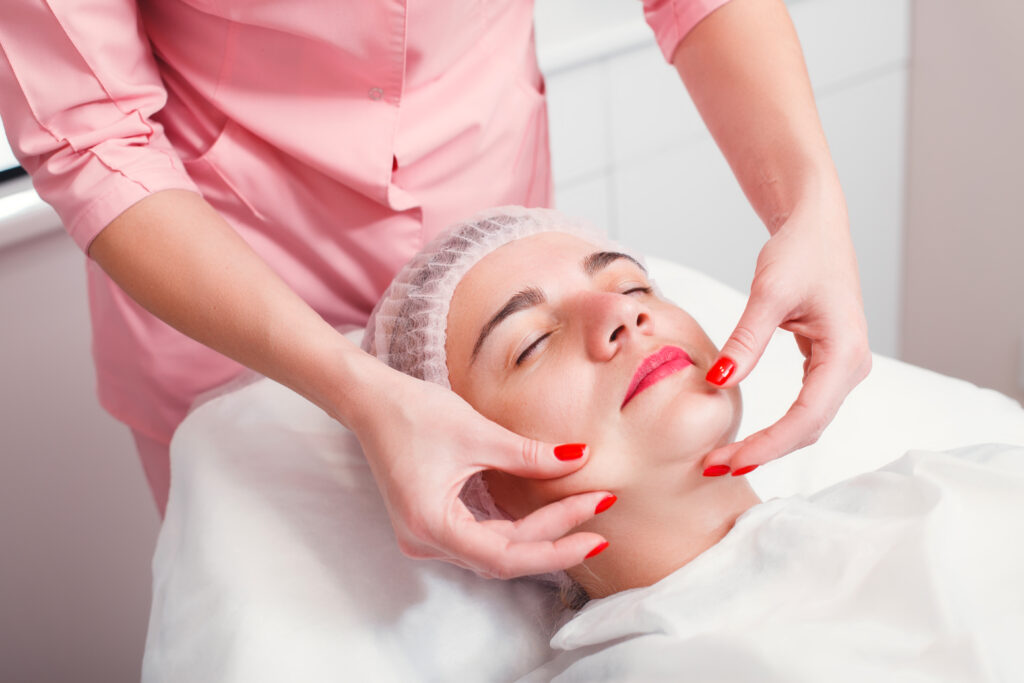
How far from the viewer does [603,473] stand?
1153 mm

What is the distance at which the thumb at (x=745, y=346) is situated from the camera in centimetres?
109

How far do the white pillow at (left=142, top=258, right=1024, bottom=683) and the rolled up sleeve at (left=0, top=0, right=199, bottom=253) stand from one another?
1.29 ft

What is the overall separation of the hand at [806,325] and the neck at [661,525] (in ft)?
0.22

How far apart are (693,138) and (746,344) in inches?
63.8

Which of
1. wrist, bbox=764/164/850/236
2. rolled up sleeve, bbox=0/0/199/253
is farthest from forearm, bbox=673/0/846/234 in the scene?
rolled up sleeve, bbox=0/0/199/253

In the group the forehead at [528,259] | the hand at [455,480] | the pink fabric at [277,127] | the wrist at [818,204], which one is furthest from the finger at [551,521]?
the pink fabric at [277,127]

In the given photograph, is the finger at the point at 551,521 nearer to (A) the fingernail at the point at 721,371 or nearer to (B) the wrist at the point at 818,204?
(A) the fingernail at the point at 721,371

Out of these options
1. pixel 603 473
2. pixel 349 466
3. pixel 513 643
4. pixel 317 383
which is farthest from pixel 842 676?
pixel 349 466

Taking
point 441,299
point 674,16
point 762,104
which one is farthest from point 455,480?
point 674,16

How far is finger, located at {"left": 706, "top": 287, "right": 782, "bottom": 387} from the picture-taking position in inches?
43.1

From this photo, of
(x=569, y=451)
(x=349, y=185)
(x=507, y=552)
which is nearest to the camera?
(x=507, y=552)

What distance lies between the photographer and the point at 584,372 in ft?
3.86

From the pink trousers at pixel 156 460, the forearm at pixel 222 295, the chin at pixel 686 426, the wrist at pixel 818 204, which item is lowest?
the pink trousers at pixel 156 460

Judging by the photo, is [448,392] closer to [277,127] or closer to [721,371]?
[721,371]
